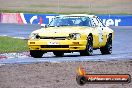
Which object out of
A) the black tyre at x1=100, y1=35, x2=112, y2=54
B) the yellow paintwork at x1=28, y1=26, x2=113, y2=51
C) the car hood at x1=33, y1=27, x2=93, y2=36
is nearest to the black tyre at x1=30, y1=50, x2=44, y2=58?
the yellow paintwork at x1=28, y1=26, x2=113, y2=51

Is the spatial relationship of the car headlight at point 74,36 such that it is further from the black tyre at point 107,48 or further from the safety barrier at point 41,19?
the safety barrier at point 41,19

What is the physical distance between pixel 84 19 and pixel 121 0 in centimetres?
5141

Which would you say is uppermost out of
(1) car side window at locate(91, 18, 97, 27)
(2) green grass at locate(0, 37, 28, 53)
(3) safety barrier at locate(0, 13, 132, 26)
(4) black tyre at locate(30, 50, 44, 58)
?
(1) car side window at locate(91, 18, 97, 27)

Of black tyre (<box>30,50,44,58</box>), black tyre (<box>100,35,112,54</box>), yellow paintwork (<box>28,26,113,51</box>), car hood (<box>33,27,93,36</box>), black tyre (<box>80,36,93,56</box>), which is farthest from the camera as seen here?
black tyre (<box>100,35,112,54</box>)

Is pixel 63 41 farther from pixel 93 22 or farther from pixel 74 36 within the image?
pixel 93 22

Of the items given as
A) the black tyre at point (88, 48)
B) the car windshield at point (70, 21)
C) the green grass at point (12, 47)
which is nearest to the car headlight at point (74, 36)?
the black tyre at point (88, 48)

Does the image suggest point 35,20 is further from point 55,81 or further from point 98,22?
point 55,81

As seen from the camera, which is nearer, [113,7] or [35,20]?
[35,20]

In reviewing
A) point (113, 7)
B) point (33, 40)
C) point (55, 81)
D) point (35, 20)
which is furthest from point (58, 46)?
point (113, 7)

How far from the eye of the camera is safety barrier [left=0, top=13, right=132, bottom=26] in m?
46.0

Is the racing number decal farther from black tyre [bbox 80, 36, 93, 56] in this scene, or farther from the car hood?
the car hood

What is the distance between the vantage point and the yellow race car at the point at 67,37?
17.3m

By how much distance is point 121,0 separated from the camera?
70.1m

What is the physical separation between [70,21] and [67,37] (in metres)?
1.59
